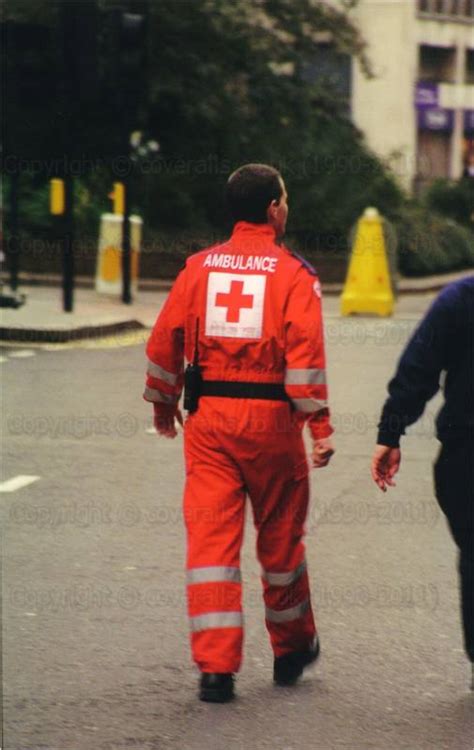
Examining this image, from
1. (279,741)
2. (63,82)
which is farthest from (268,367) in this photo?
(63,82)

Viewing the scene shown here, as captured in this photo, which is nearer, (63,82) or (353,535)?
(353,535)

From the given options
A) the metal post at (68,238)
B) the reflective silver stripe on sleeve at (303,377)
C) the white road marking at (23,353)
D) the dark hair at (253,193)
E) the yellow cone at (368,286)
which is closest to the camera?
the reflective silver stripe on sleeve at (303,377)

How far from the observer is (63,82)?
1694 cm

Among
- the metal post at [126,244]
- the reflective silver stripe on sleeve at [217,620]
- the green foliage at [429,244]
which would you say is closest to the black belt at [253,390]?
the reflective silver stripe on sleeve at [217,620]

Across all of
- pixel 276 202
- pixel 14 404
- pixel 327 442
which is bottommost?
pixel 14 404

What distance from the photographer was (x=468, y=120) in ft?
196

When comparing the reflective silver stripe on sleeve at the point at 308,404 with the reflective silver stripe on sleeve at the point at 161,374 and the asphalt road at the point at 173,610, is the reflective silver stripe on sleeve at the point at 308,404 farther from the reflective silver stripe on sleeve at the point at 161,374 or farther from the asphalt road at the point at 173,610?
the asphalt road at the point at 173,610

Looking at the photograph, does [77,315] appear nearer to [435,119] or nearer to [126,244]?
[126,244]

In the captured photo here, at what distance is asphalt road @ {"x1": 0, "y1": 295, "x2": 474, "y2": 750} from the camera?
5.00 metres

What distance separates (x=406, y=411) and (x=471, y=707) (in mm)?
951

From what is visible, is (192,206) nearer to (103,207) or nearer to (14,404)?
(103,207)

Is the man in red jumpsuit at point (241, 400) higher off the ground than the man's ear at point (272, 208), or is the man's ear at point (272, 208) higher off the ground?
the man's ear at point (272, 208)

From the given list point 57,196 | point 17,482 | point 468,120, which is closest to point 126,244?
point 57,196

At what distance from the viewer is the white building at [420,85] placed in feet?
173
